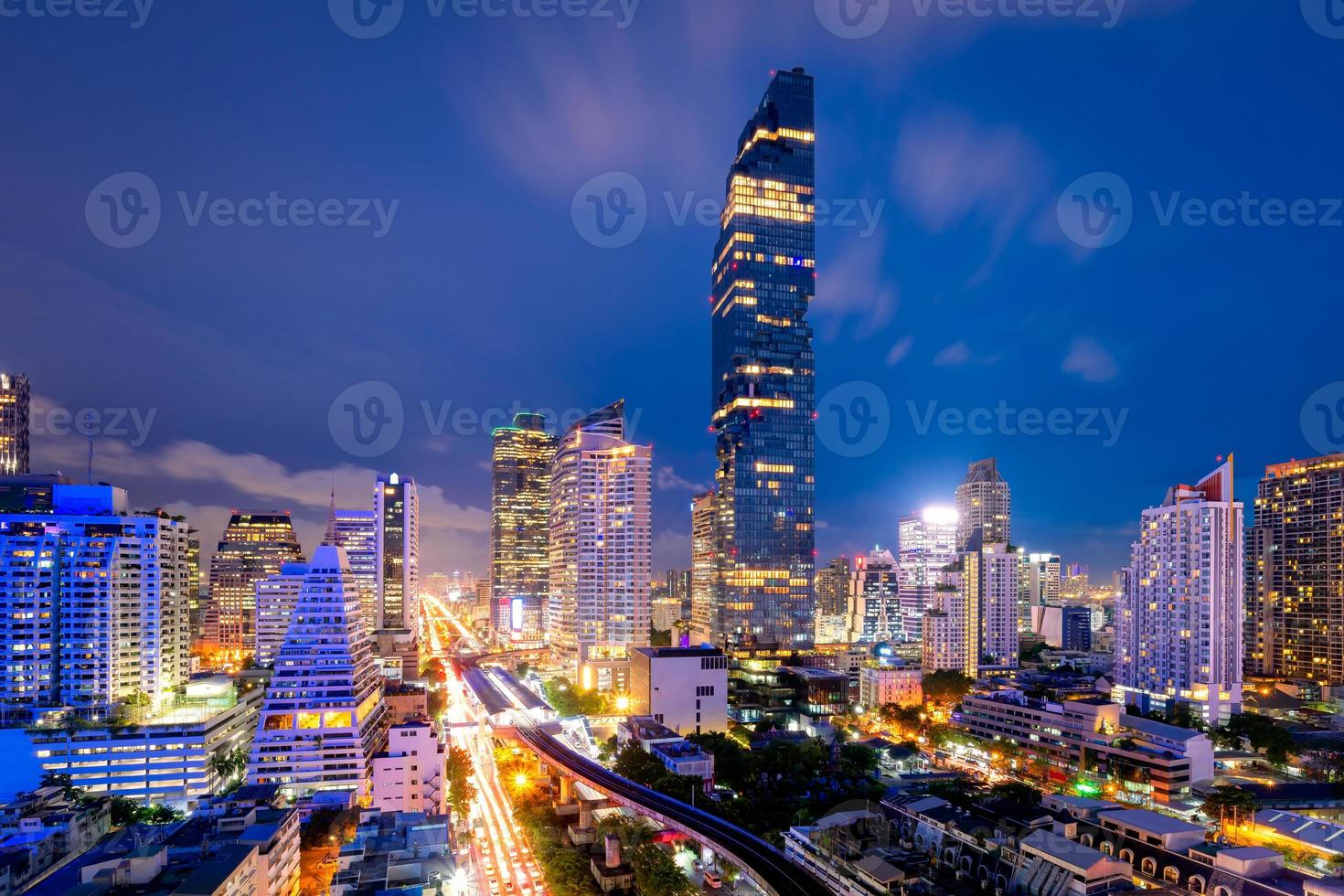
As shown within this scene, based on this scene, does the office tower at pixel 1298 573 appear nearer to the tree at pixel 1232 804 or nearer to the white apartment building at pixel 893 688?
the white apartment building at pixel 893 688

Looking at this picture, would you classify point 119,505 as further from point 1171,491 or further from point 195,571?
point 1171,491

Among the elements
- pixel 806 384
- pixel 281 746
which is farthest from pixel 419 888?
pixel 806 384

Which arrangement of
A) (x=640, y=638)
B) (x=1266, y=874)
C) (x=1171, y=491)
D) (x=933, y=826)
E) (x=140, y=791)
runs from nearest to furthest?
(x=1266, y=874) < (x=933, y=826) < (x=140, y=791) < (x=1171, y=491) < (x=640, y=638)

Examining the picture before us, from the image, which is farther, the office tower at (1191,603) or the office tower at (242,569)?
the office tower at (242,569)

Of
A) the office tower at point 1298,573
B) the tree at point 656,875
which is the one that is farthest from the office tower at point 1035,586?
the tree at point 656,875

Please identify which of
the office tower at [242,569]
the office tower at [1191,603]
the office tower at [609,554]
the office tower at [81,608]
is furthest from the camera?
the office tower at [242,569]

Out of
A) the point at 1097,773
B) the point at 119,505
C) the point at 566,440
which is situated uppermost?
the point at 566,440

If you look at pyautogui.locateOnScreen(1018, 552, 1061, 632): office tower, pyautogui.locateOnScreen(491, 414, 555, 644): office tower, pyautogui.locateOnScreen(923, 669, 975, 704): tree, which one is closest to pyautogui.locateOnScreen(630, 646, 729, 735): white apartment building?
pyautogui.locateOnScreen(923, 669, 975, 704): tree
